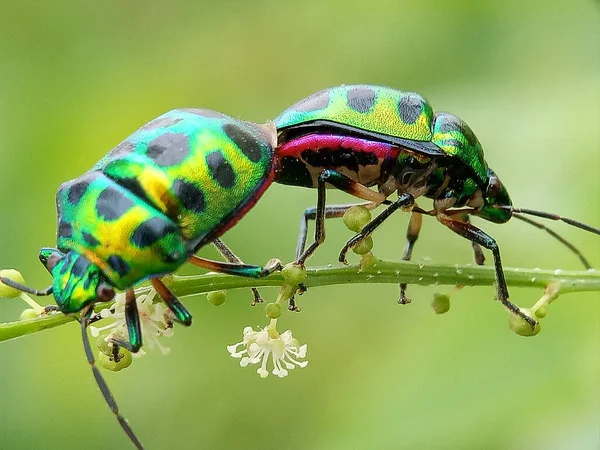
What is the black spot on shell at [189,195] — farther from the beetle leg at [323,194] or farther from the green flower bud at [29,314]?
the green flower bud at [29,314]

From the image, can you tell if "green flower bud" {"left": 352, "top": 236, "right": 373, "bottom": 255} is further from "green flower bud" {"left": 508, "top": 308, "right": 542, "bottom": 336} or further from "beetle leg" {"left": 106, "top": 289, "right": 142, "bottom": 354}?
"beetle leg" {"left": 106, "top": 289, "right": 142, "bottom": 354}

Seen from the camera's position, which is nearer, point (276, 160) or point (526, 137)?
point (276, 160)

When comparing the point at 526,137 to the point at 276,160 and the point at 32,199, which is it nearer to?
the point at 276,160

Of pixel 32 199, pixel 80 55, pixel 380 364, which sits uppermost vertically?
pixel 80 55

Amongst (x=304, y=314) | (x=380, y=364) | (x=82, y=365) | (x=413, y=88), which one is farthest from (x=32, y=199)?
(x=413, y=88)

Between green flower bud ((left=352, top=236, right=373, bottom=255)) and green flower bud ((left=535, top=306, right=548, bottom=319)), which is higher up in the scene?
green flower bud ((left=352, top=236, right=373, bottom=255))

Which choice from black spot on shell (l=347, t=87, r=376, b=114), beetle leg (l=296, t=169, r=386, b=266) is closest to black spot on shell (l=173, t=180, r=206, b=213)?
beetle leg (l=296, t=169, r=386, b=266)

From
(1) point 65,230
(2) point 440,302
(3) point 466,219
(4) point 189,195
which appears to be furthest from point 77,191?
(3) point 466,219

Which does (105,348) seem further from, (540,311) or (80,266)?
(540,311)
